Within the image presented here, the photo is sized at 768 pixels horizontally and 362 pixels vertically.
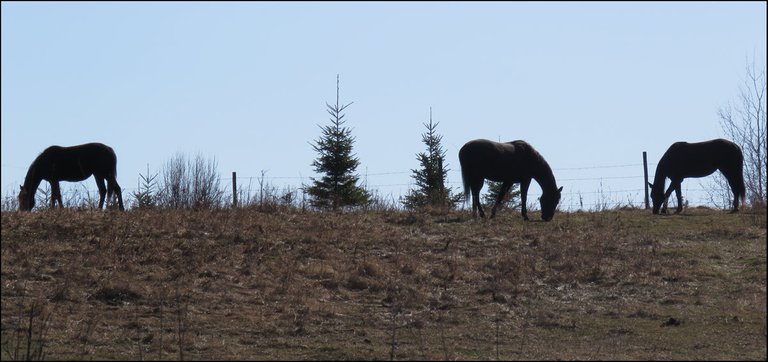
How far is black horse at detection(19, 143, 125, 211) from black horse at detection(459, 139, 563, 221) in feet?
25.1

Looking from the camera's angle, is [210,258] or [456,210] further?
[456,210]

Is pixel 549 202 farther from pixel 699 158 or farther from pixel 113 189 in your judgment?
pixel 113 189

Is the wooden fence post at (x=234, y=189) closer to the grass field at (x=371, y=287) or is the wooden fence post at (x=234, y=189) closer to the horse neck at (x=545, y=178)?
the grass field at (x=371, y=287)

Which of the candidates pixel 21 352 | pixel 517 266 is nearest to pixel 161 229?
pixel 517 266

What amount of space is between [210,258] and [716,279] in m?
7.80

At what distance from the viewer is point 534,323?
44.3 ft

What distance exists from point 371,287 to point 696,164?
1361cm

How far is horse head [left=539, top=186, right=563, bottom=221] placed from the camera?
2373 centimetres

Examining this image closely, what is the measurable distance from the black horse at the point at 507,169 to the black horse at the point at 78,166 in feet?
25.1

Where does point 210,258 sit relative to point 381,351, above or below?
A: above

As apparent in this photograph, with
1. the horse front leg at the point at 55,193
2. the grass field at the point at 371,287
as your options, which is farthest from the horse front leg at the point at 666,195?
the horse front leg at the point at 55,193

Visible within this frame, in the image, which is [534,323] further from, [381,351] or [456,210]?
[456,210]

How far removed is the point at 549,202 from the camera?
24.0 m

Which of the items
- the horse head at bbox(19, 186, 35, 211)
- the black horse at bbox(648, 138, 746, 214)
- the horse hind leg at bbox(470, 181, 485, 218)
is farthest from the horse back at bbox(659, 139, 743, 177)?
the horse head at bbox(19, 186, 35, 211)
